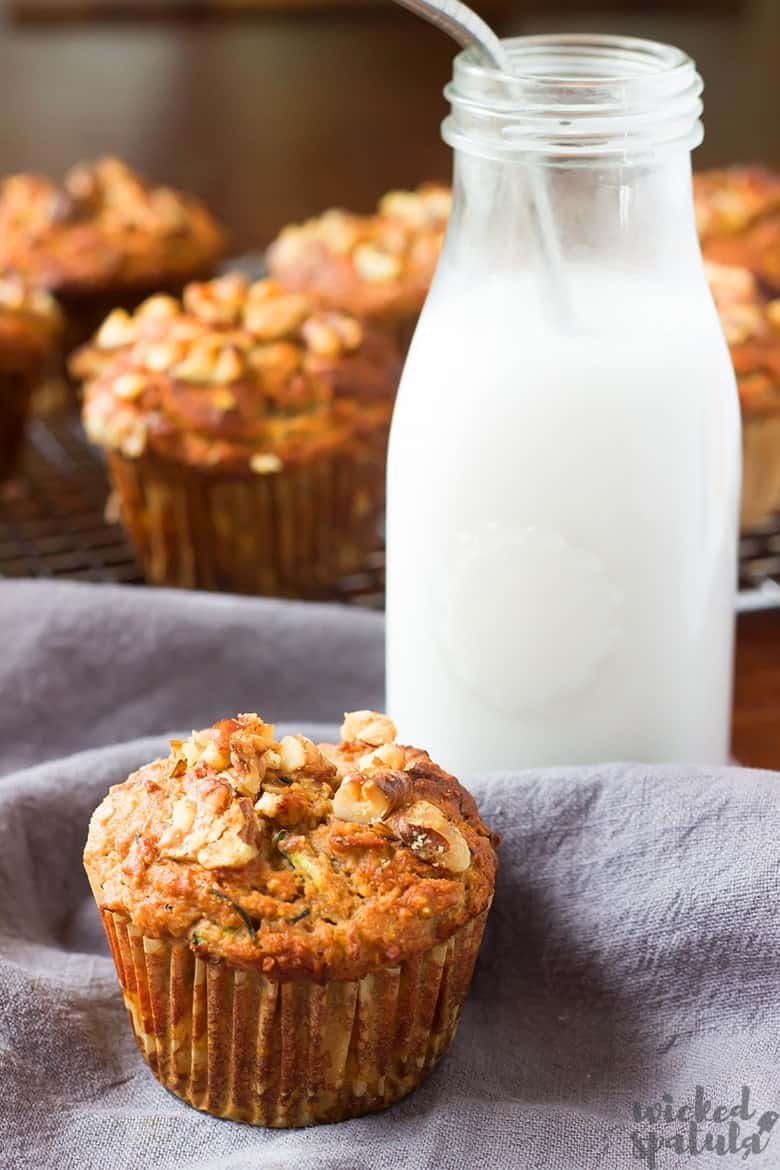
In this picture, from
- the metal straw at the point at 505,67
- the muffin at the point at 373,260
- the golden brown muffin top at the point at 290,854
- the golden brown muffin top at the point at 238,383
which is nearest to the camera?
the golden brown muffin top at the point at 290,854

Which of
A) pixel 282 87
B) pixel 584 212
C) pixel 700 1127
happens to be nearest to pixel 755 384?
pixel 584 212

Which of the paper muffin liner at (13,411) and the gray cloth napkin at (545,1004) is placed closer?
the gray cloth napkin at (545,1004)

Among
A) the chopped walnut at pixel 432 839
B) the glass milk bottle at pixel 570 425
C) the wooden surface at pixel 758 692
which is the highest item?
the glass milk bottle at pixel 570 425

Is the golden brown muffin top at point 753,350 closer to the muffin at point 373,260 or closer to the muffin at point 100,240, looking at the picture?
the muffin at point 373,260

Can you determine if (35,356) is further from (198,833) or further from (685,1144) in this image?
(685,1144)

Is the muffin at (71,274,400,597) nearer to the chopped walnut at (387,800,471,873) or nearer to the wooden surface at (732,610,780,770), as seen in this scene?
the wooden surface at (732,610,780,770)

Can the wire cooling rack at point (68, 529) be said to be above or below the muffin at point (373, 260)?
below

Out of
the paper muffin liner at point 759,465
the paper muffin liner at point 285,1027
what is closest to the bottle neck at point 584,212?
the paper muffin liner at point 285,1027
